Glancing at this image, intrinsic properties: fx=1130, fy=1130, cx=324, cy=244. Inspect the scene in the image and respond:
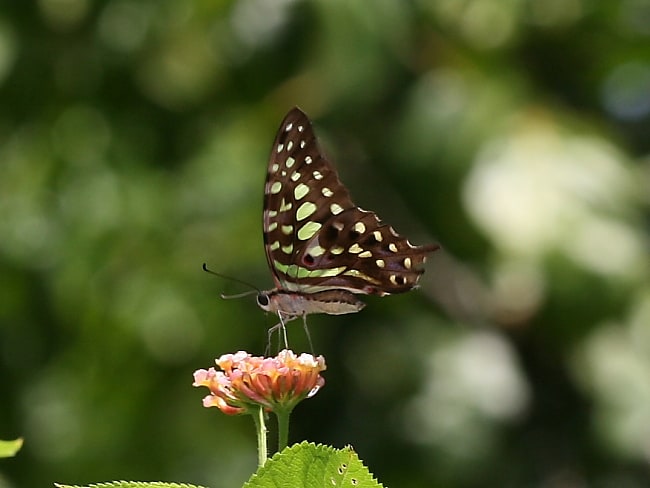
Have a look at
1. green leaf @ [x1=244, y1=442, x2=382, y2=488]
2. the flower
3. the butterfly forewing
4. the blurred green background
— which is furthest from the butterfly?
the blurred green background

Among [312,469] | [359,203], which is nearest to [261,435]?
[312,469]

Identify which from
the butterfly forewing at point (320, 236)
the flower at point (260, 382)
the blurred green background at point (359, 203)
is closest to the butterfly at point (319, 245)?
the butterfly forewing at point (320, 236)

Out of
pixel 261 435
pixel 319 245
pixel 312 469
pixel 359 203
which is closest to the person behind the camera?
pixel 312 469

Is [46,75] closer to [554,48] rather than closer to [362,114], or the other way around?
[362,114]

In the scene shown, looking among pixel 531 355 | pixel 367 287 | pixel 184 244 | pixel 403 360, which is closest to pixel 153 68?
pixel 184 244

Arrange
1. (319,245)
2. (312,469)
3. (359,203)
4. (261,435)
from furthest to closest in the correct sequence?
(359,203)
(319,245)
(261,435)
(312,469)

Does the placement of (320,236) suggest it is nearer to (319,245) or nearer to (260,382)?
(319,245)

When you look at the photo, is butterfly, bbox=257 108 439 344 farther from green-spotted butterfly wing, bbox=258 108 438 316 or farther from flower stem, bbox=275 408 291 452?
flower stem, bbox=275 408 291 452

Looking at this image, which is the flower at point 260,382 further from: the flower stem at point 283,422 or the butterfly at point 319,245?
the butterfly at point 319,245
